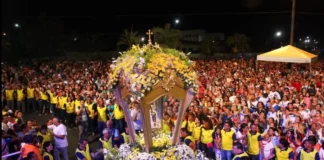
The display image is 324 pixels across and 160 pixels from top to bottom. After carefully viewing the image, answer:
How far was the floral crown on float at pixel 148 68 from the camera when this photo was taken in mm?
6004

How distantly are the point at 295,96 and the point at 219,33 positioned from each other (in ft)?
272

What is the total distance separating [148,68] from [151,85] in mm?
306

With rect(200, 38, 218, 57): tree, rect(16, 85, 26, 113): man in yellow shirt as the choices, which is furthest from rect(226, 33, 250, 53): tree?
rect(16, 85, 26, 113): man in yellow shirt

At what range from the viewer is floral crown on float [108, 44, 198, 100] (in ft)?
19.7

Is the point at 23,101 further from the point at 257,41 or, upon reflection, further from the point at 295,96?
the point at 257,41

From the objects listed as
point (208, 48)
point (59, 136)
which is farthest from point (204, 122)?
point (208, 48)

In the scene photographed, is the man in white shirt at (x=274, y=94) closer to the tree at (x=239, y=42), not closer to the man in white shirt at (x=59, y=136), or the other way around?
the man in white shirt at (x=59, y=136)

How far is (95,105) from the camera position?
496 inches

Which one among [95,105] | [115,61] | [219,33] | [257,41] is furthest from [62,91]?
[219,33]

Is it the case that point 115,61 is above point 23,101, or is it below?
above

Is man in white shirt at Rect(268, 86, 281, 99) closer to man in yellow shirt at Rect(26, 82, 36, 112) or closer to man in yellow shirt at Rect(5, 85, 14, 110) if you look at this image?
man in yellow shirt at Rect(26, 82, 36, 112)

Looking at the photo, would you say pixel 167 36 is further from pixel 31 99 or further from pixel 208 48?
pixel 31 99

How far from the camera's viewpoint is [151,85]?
605cm

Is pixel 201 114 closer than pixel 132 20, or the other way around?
pixel 201 114
